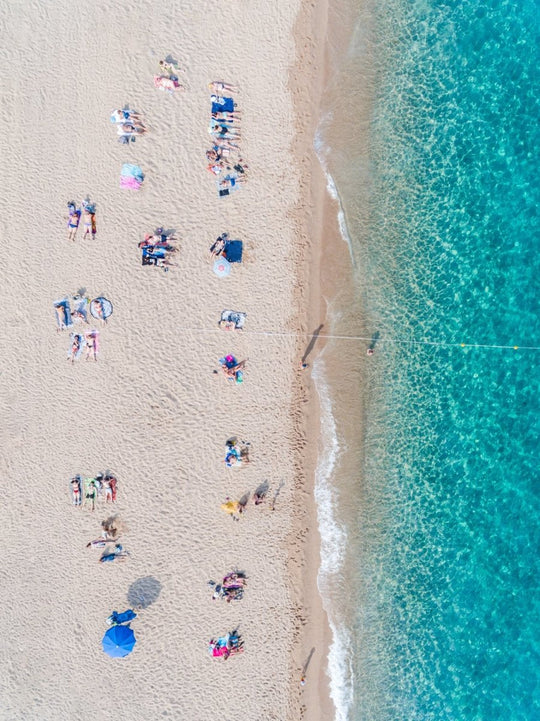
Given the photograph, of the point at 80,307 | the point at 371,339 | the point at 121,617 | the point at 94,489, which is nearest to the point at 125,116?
the point at 80,307

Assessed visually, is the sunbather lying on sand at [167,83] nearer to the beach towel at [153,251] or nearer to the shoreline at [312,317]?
the shoreline at [312,317]

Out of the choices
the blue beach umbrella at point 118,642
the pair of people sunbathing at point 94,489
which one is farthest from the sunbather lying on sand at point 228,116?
the blue beach umbrella at point 118,642

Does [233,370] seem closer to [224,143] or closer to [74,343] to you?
[74,343]

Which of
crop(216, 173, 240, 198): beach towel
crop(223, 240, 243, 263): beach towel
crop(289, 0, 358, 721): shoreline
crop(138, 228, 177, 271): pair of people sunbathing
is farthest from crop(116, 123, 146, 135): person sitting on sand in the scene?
crop(289, 0, 358, 721): shoreline

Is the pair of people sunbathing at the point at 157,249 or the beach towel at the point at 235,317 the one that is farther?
the beach towel at the point at 235,317

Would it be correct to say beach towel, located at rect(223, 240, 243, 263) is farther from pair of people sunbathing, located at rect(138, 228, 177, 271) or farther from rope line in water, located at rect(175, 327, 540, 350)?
rope line in water, located at rect(175, 327, 540, 350)
